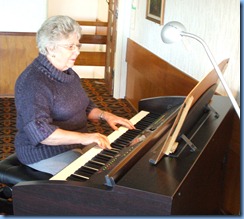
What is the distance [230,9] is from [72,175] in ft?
4.96

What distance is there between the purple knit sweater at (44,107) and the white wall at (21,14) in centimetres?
319

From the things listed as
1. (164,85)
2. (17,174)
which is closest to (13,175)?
(17,174)

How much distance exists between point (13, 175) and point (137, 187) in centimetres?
94

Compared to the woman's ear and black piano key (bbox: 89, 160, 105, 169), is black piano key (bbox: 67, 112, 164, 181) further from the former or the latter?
the woman's ear

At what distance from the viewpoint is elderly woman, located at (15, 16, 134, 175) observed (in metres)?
1.96

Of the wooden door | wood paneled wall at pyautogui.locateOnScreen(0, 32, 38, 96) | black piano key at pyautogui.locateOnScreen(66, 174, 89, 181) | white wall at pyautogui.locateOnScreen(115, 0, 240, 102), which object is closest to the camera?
black piano key at pyautogui.locateOnScreen(66, 174, 89, 181)

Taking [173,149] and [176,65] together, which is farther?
[176,65]

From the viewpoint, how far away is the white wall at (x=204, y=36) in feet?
8.27

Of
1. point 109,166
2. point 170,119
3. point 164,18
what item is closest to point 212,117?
point 170,119

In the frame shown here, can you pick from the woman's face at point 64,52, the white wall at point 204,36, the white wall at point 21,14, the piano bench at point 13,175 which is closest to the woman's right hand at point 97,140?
the piano bench at point 13,175

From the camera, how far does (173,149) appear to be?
163 centimetres

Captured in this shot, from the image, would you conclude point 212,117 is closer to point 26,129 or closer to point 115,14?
point 26,129

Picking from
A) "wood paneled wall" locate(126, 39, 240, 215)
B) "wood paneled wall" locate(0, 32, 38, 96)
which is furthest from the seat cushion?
"wood paneled wall" locate(0, 32, 38, 96)

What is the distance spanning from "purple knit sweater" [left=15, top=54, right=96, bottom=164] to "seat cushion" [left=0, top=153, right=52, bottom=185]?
0.05 m
